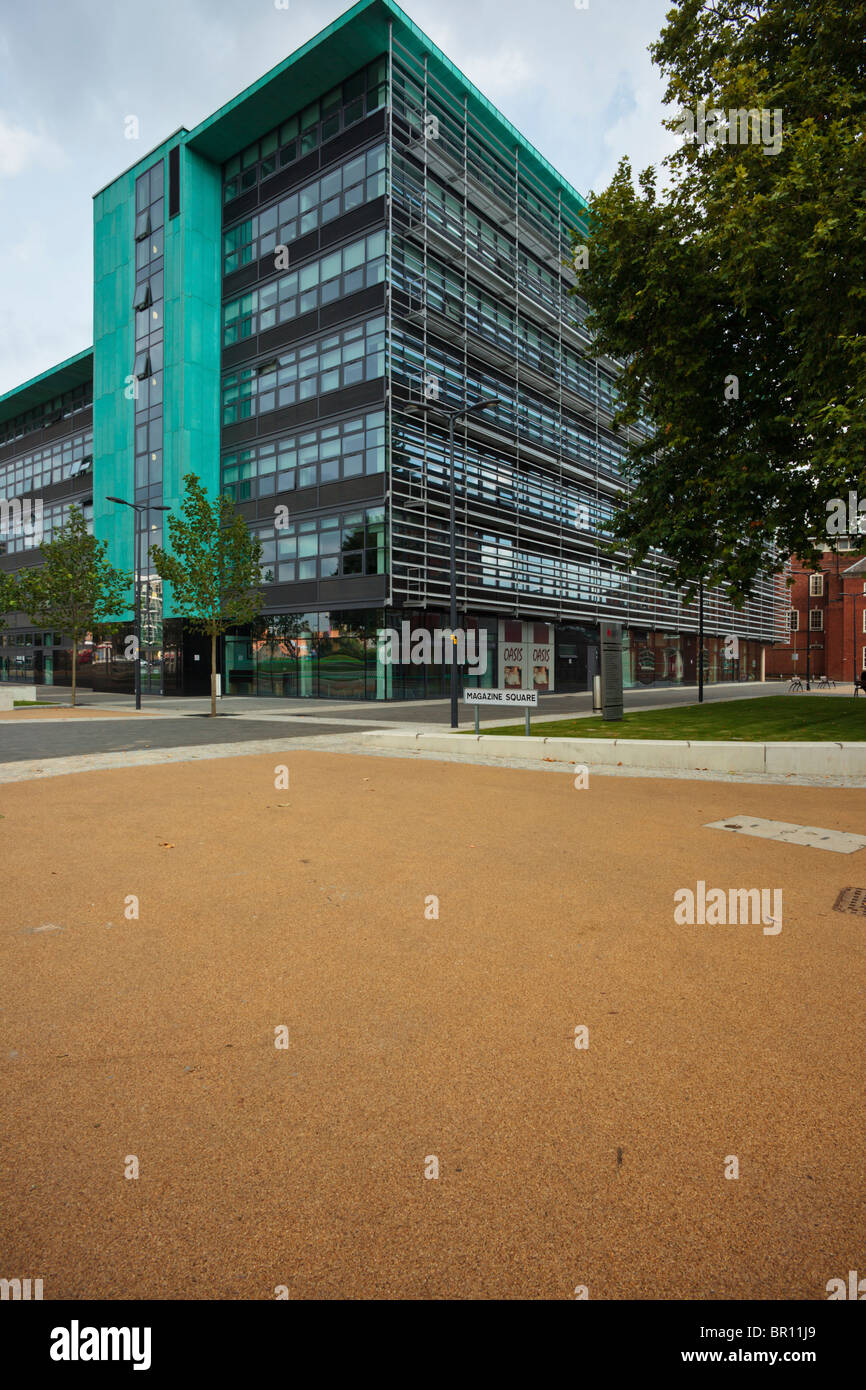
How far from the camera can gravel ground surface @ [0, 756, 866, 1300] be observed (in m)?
2.10

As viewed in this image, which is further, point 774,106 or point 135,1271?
point 774,106

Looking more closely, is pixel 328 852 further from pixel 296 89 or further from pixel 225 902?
pixel 296 89

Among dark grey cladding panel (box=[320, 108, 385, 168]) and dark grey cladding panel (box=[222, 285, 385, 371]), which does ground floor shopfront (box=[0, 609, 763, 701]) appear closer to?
dark grey cladding panel (box=[222, 285, 385, 371])

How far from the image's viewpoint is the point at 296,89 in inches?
1353

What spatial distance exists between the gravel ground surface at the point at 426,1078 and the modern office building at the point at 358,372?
26296 millimetres

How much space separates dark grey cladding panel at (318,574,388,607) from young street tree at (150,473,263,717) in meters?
5.96

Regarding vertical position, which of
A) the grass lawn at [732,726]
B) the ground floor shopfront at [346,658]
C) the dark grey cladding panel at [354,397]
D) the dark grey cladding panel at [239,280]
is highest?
the dark grey cladding panel at [239,280]

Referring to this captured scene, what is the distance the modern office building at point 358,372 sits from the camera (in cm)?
3241

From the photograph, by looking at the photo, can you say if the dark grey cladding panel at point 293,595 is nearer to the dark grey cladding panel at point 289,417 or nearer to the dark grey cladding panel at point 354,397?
the dark grey cladding panel at point 289,417

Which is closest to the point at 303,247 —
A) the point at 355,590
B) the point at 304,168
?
the point at 304,168

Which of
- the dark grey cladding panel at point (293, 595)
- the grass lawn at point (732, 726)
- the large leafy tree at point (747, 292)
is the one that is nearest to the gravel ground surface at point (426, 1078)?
the grass lawn at point (732, 726)

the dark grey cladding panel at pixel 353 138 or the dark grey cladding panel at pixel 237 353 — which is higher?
the dark grey cladding panel at pixel 353 138

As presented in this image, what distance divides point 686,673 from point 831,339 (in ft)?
173

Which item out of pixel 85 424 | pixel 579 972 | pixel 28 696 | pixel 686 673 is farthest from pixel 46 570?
pixel 686 673
